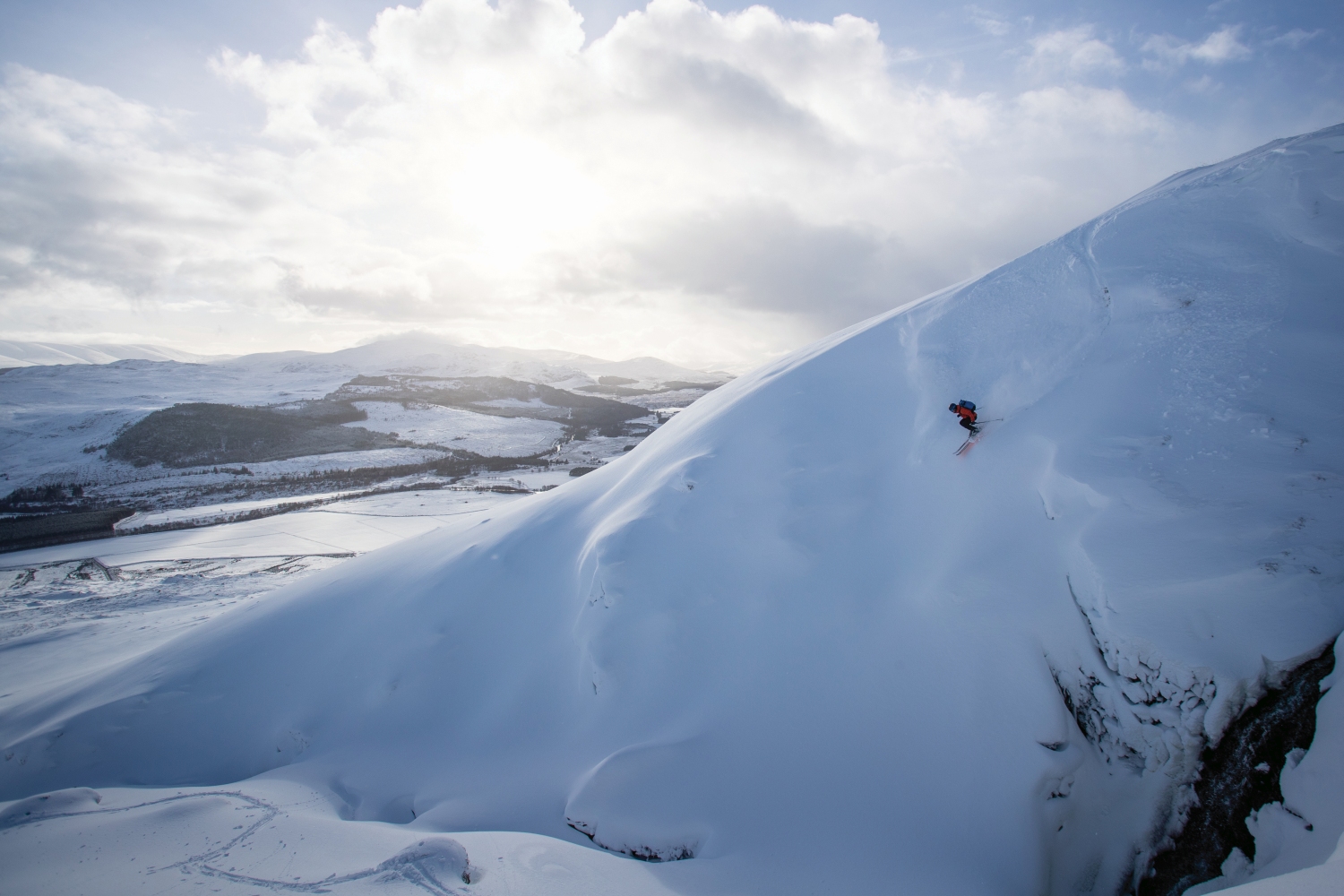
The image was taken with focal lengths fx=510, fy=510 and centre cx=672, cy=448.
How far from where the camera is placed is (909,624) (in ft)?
21.0

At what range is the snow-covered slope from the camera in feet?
16.3

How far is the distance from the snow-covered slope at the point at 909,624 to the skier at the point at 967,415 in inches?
9.5

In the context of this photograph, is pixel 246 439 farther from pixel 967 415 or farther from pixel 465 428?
pixel 967 415

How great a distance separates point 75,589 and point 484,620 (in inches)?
1147

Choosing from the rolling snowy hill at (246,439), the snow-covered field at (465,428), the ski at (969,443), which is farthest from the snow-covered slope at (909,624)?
the snow-covered field at (465,428)

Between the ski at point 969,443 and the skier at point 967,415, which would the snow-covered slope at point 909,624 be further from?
the skier at point 967,415

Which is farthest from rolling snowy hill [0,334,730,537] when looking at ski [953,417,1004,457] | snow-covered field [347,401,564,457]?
ski [953,417,1004,457]

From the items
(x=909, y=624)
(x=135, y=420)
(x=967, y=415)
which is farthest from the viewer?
(x=135, y=420)

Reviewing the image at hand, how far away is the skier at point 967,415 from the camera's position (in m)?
7.78

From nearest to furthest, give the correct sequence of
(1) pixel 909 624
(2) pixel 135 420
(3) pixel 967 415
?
(1) pixel 909 624
(3) pixel 967 415
(2) pixel 135 420

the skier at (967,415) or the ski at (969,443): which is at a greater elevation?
the skier at (967,415)

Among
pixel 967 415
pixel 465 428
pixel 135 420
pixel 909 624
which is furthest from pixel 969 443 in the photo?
pixel 135 420

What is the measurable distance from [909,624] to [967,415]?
11.1 ft

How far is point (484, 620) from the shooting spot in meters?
9.17
